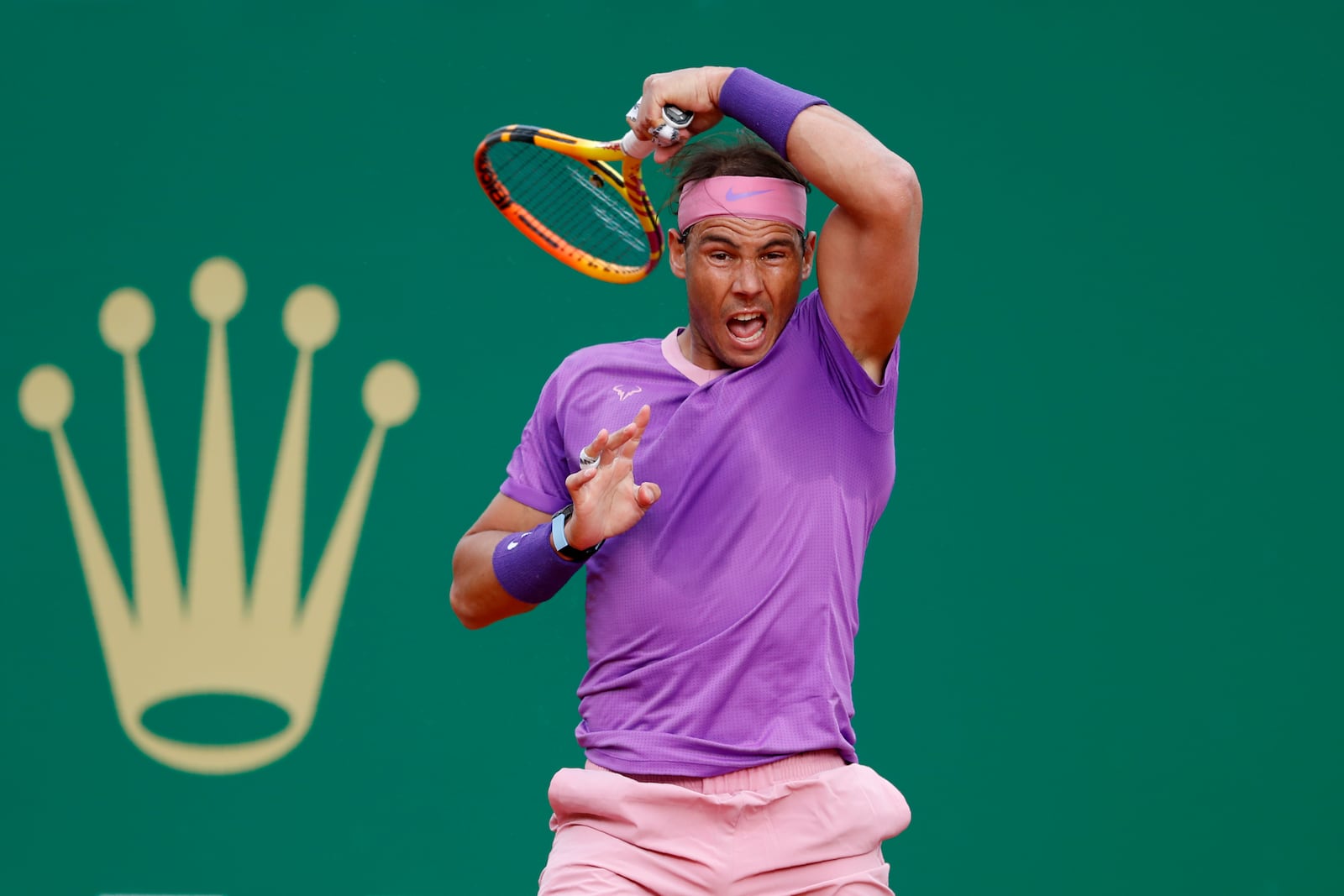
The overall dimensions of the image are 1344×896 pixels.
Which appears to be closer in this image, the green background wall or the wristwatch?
the wristwatch

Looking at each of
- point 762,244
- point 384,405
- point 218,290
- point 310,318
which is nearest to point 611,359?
point 762,244

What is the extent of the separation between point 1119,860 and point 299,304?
8.77ft

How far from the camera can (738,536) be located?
239 cm

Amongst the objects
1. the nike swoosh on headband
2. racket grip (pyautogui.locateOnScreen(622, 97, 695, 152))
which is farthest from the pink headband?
racket grip (pyautogui.locateOnScreen(622, 97, 695, 152))

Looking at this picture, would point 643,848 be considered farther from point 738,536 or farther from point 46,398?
point 46,398

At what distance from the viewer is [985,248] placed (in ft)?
13.5

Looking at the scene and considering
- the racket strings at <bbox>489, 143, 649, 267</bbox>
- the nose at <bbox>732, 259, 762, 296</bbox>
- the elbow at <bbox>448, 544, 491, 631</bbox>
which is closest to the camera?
the nose at <bbox>732, 259, 762, 296</bbox>

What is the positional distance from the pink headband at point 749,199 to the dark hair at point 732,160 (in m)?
0.03

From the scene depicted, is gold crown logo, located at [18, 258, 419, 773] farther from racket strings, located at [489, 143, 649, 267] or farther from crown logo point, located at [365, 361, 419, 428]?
racket strings, located at [489, 143, 649, 267]

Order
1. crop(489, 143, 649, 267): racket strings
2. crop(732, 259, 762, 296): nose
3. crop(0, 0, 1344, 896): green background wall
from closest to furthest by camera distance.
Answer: crop(732, 259, 762, 296): nose → crop(489, 143, 649, 267): racket strings → crop(0, 0, 1344, 896): green background wall

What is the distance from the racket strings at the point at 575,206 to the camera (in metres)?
3.26

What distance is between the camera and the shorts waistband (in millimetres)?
2309

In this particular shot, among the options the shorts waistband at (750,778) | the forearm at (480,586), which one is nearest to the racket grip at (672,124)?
the forearm at (480,586)

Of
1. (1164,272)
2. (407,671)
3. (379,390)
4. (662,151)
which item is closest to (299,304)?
(379,390)
